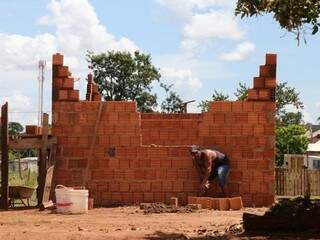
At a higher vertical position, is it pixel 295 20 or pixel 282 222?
pixel 295 20

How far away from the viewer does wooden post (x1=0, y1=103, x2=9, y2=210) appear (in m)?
15.3

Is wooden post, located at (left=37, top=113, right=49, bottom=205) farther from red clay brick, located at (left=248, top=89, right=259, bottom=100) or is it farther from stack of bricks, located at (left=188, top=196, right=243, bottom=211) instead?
red clay brick, located at (left=248, top=89, right=259, bottom=100)

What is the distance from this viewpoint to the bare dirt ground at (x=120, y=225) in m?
10.2

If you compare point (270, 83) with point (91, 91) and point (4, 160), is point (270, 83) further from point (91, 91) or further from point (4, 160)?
point (4, 160)

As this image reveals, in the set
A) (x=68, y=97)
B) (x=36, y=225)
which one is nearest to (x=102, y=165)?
(x=68, y=97)

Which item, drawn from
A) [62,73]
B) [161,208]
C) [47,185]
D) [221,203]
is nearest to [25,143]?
[47,185]

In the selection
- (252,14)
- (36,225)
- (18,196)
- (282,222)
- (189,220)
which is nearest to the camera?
(282,222)

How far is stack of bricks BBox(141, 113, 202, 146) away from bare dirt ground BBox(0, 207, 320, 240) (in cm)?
270

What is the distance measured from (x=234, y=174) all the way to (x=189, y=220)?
342 cm

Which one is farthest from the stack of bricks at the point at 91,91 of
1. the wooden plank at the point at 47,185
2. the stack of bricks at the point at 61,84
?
the wooden plank at the point at 47,185

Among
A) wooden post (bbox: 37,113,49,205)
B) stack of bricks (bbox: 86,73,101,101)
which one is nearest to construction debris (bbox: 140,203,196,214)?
wooden post (bbox: 37,113,49,205)

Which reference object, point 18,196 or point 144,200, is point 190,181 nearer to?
point 144,200

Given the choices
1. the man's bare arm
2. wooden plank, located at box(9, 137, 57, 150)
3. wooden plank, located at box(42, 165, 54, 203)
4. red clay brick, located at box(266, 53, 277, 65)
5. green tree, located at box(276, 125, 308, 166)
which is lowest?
wooden plank, located at box(42, 165, 54, 203)

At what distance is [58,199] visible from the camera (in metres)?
14.1
